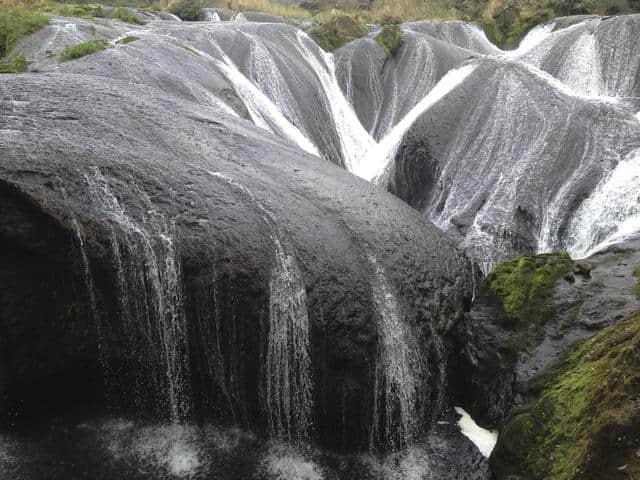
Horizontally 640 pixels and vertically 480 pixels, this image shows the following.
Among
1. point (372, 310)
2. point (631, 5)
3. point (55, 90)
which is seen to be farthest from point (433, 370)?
point (631, 5)

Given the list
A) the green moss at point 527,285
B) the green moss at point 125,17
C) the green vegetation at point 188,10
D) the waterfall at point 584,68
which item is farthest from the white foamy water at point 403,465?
the green vegetation at point 188,10

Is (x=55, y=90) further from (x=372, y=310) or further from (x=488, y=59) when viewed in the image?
(x=488, y=59)

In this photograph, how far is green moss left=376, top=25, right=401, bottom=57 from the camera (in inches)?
643

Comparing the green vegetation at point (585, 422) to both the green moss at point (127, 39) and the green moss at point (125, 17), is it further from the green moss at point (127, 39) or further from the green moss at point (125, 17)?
the green moss at point (125, 17)

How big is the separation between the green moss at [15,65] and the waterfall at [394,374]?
8.08 m

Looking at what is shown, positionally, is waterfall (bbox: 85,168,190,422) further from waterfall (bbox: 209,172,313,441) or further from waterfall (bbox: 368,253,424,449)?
waterfall (bbox: 368,253,424,449)

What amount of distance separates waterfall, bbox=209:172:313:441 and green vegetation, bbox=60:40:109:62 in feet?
23.2

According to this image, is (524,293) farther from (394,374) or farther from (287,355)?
(287,355)

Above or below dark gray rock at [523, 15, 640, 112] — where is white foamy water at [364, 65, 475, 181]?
below

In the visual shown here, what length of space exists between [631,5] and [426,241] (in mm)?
17555

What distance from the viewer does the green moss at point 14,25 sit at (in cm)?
1098

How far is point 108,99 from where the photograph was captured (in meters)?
7.73

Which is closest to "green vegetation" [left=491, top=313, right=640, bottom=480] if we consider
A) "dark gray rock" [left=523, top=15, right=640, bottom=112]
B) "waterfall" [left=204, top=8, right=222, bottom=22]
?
"dark gray rock" [left=523, top=15, right=640, bottom=112]

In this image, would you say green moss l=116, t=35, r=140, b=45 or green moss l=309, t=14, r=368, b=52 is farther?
green moss l=309, t=14, r=368, b=52
